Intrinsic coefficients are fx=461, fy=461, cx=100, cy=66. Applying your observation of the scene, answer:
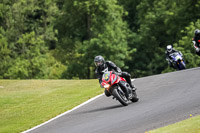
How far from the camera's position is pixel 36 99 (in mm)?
20562

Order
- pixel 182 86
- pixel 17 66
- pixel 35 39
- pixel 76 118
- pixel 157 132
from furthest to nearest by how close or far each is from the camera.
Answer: pixel 35 39 < pixel 17 66 < pixel 182 86 < pixel 76 118 < pixel 157 132

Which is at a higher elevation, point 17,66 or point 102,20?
point 102,20

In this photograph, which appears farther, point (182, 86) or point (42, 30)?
point (42, 30)

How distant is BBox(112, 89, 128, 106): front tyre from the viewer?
44.8ft

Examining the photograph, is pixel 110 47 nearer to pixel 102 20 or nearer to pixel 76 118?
pixel 102 20

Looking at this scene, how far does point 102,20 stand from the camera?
51.3m

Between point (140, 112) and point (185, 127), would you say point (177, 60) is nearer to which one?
point (140, 112)

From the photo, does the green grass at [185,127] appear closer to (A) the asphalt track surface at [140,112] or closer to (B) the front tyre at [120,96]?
(A) the asphalt track surface at [140,112]

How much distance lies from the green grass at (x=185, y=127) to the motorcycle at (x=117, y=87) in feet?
13.8

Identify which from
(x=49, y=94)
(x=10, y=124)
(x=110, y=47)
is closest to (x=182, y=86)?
(x=10, y=124)

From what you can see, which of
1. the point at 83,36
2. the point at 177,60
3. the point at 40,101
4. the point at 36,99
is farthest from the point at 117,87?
the point at 83,36

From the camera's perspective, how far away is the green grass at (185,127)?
8.66 m

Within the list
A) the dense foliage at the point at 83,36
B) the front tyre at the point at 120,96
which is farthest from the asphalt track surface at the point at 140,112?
the dense foliage at the point at 83,36

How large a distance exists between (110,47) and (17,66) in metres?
10.1
